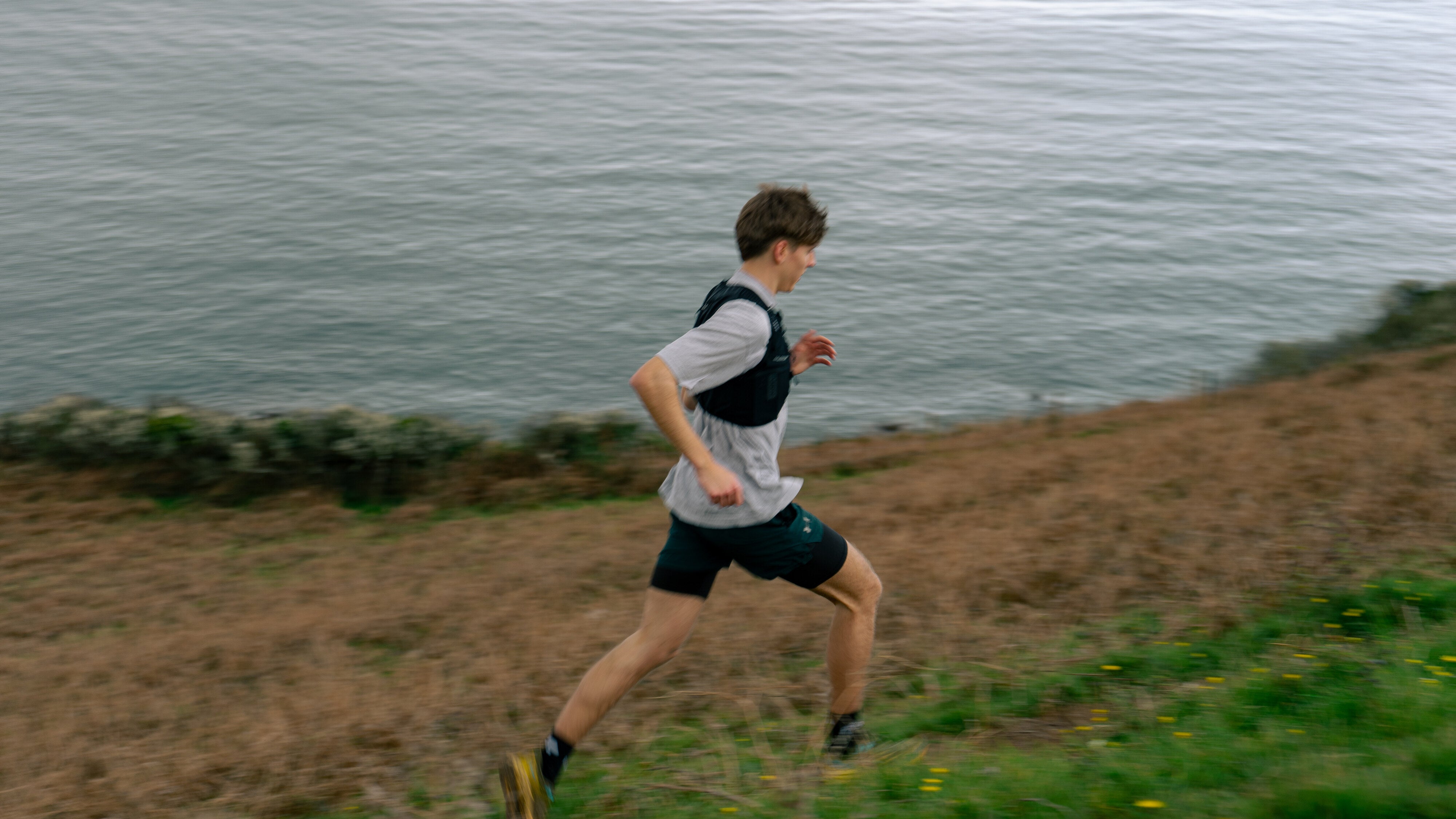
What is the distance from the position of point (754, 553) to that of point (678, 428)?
0.59 m

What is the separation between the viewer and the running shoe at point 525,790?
3.54 m

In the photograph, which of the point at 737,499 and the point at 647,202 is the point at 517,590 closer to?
the point at 737,499

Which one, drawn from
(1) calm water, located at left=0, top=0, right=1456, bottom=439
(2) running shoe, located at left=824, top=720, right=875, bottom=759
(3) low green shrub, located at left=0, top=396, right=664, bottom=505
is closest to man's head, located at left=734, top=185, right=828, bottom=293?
(2) running shoe, located at left=824, top=720, right=875, bottom=759

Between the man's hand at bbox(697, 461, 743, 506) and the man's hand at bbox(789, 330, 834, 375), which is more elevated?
the man's hand at bbox(789, 330, 834, 375)

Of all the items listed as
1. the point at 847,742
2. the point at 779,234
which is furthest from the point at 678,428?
the point at 847,742

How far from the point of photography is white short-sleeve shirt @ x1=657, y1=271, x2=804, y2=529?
3.25m

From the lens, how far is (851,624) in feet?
12.5

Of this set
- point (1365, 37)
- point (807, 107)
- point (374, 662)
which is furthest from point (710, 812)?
point (1365, 37)

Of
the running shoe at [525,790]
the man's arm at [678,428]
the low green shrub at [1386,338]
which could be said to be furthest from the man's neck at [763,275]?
the low green shrub at [1386,338]

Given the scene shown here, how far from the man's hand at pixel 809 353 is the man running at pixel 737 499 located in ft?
0.15

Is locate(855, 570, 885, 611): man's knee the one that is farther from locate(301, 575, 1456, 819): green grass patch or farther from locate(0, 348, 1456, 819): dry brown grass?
locate(0, 348, 1456, 819): dry brown grass

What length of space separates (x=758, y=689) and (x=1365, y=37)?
4895 centimetres

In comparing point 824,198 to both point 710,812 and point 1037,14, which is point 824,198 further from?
point 1037,14

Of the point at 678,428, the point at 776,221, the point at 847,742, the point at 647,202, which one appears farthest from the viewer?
the point at 647,202
